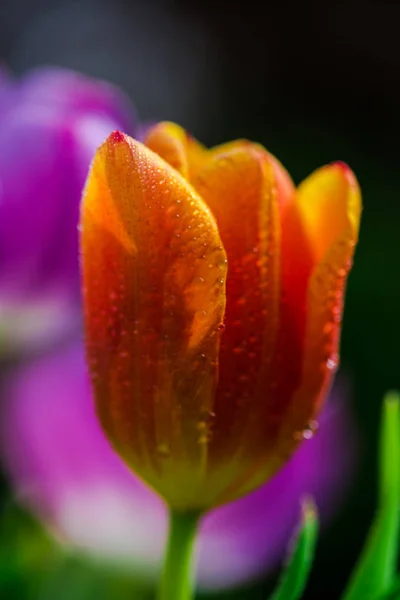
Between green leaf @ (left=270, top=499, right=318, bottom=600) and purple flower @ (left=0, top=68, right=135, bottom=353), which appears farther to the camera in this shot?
purple flower @ (left=0, top=68, right=135, bottom=353)

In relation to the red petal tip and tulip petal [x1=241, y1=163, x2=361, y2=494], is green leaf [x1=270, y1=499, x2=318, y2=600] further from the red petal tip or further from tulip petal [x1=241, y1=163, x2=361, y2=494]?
the red petal tip

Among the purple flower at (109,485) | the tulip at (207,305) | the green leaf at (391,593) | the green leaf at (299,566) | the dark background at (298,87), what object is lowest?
the dark background at (298,87)

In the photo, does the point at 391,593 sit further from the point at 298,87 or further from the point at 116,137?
the point at 298,87

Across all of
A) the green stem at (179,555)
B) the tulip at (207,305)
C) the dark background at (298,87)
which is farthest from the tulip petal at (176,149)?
the dark background at (298,87)

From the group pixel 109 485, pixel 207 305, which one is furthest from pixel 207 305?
pixel 109 485

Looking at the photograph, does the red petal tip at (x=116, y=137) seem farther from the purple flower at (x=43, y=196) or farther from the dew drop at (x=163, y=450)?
the purple flower at (x=43, y=196)

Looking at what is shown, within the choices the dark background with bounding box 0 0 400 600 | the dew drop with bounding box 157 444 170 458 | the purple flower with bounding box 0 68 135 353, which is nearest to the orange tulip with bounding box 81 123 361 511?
the dew drop with bounding box 157 444 170 458
